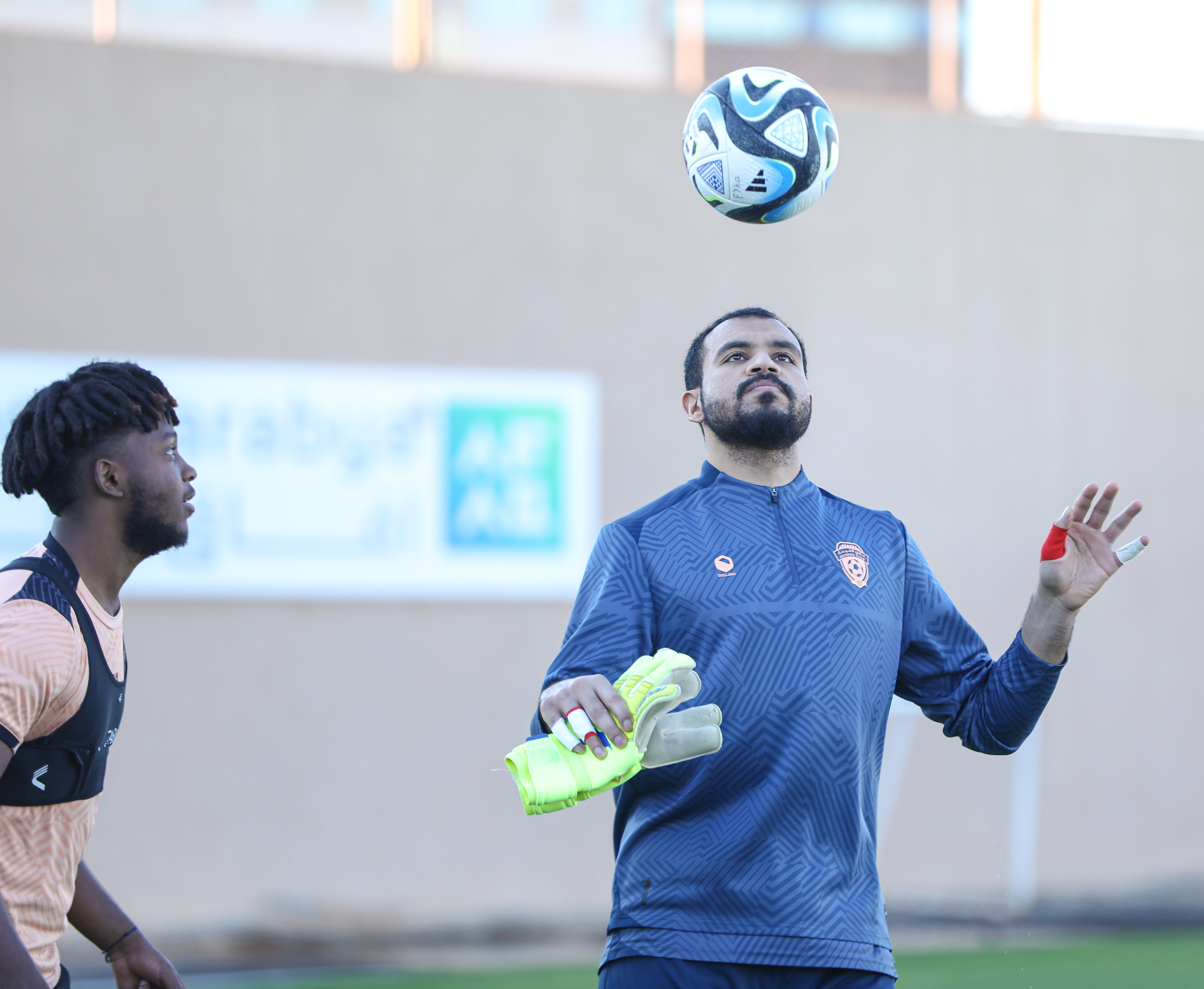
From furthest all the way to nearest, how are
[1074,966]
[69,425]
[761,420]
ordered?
[1074,966]
[761,420]
[69,425]

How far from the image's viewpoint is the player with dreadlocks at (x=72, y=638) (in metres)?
2.30

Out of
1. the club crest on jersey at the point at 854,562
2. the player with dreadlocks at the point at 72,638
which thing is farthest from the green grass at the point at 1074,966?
the player with dreadlocks at the point at 72,638

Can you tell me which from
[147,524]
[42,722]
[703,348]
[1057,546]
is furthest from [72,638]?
[1057,546]

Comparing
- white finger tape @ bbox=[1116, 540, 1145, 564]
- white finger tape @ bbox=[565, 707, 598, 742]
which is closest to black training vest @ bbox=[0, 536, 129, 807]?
white finger tape @ bbox=[565, 707, 598, 742]

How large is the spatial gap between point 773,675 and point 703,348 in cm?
87

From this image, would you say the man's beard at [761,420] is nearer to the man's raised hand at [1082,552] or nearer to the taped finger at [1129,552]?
the man's raised hand at [1082,552]

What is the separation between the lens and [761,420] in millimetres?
2996

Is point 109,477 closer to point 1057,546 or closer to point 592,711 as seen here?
point 592,711

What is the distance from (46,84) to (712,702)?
6.29 meters

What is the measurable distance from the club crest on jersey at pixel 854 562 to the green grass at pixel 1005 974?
160 inches

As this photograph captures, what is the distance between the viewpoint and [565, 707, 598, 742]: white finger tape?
2422 millimetres

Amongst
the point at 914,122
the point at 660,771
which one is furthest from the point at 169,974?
the point at 914,122

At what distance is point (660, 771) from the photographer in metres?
2.74

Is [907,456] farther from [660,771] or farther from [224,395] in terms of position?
[660,771]
